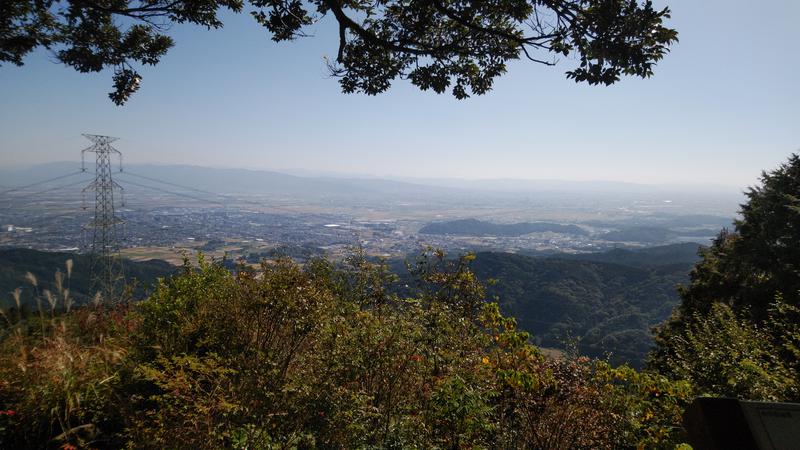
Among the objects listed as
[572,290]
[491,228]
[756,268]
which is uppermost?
[756,268]

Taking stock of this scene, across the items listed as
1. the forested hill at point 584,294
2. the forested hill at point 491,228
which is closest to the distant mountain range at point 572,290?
the forested hill at point 584,294

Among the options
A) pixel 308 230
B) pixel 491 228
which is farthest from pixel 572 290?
pixel 491 228

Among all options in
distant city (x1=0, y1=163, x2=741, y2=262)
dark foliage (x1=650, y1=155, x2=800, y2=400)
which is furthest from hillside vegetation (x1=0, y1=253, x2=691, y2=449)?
dark foliage (x1=650, y1=155, x2=800, y2=400)

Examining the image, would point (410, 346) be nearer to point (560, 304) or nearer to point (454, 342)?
point (454, 342)

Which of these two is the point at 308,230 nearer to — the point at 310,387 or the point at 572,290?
the point at 572,290

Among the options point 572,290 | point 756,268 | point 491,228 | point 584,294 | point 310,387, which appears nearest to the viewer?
point 310,387

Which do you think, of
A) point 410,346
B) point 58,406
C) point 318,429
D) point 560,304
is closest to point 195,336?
point 58,406

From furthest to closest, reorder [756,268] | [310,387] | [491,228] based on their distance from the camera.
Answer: [491,228]
[756,268]
[310,387]

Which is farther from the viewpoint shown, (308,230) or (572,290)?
(308,230)
